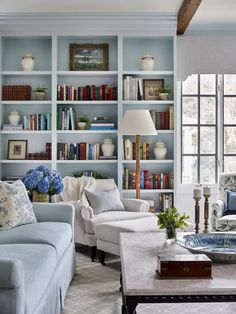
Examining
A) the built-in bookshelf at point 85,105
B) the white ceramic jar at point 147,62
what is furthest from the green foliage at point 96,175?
the white ceramic jar at point 147,62

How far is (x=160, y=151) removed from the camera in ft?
20.2

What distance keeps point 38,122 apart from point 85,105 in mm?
679

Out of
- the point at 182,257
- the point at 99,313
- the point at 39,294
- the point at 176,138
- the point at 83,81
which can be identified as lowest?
the point at 99,313

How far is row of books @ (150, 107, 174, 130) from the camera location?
20.2ft

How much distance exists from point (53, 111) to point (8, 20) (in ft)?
4.19

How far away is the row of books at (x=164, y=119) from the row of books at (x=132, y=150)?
307 millimetres

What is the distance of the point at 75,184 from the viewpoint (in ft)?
18.9

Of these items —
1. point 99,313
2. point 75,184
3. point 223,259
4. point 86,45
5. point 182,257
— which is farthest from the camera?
point 86,45

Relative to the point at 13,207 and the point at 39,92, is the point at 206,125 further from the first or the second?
the point at 13,207

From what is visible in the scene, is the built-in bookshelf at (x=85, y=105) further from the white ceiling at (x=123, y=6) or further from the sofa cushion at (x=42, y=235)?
the sofa cushion at (x=42, y=235)

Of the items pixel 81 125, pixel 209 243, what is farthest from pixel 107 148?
pixel 209 243

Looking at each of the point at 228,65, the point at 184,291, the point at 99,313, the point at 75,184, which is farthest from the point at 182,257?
the point at 228,65

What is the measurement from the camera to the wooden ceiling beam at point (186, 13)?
5129 millimetres

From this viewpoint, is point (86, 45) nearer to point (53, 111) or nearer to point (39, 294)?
point (53, 111)
